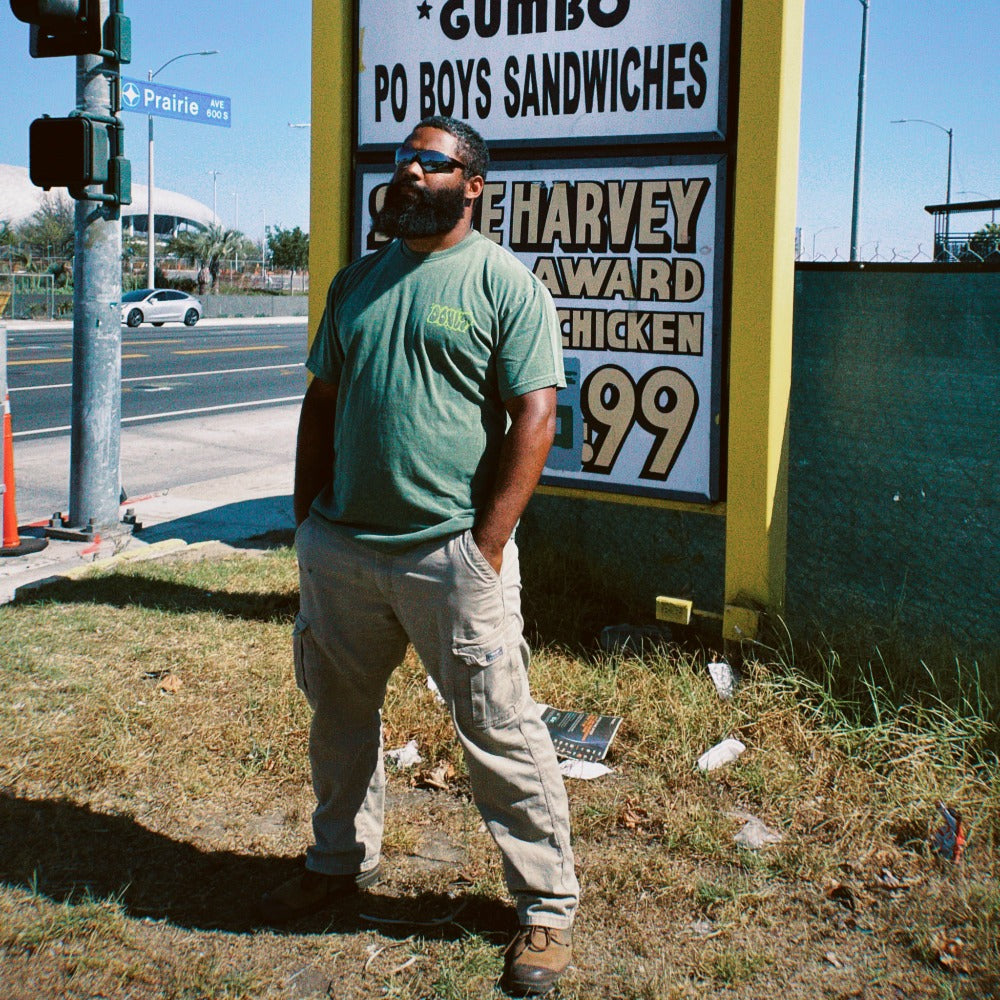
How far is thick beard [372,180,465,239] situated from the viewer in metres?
3.06

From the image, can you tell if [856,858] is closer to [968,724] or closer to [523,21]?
[968,724]

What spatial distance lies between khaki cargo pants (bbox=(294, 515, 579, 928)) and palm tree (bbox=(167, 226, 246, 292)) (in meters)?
65.0

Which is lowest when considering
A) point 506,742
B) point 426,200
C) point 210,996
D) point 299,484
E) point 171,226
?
point 210,996

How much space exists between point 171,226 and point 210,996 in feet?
339

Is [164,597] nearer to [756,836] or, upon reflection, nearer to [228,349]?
[756,836]

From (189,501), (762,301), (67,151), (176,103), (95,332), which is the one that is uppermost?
(176,103)

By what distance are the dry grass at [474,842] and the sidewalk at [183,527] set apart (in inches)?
88.2

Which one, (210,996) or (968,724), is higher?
(968,724)

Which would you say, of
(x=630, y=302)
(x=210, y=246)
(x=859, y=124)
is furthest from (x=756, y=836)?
(x=210, y=246)

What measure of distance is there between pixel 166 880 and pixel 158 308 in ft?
123

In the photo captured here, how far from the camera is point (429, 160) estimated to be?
309 centimetres

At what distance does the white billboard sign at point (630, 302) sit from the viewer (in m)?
5.17

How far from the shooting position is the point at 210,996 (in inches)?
119

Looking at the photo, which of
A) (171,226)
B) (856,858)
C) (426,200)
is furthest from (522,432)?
(171,226)
